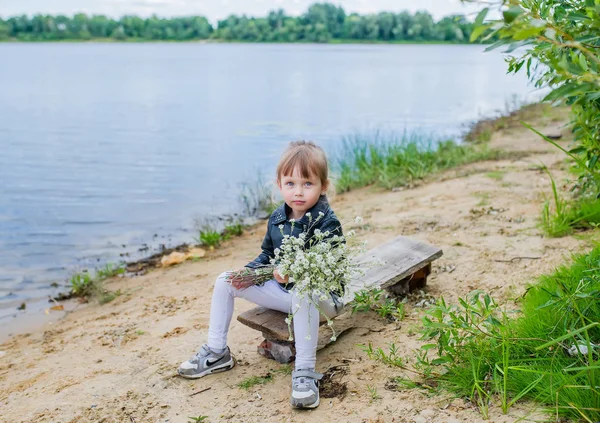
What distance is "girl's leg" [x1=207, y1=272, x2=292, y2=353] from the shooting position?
3.67 m

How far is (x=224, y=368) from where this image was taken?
3.79 m

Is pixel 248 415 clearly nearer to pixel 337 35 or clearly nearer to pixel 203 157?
pixel 203 157

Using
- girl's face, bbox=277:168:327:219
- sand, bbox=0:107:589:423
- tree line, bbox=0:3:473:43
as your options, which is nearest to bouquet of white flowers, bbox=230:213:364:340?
girl's face, bbox=277:168:327:219

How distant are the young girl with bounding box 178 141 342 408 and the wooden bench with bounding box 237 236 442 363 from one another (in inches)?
4.1

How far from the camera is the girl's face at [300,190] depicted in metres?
3.64

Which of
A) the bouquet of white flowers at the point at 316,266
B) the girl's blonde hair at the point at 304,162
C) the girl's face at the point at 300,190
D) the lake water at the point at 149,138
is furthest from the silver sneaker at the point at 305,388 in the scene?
the lake water at the point at 149,138

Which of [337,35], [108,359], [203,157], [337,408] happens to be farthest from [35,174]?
[337,35]

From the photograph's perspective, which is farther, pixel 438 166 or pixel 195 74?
pixel 195 74

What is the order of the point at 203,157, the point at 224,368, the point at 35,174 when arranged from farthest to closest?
1. the point at 203,157
2. the point at 35,174
3. the point at 224,368

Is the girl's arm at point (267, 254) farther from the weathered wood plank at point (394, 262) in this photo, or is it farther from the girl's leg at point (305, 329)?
the weathered wood plank at point (394, 262)

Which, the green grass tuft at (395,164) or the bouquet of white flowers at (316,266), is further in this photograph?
the green grass tuft at (395,164)

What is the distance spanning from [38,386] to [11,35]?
277 feet

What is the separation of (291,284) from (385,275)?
2.73ft

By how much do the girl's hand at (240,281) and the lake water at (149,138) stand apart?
3.66 meters
